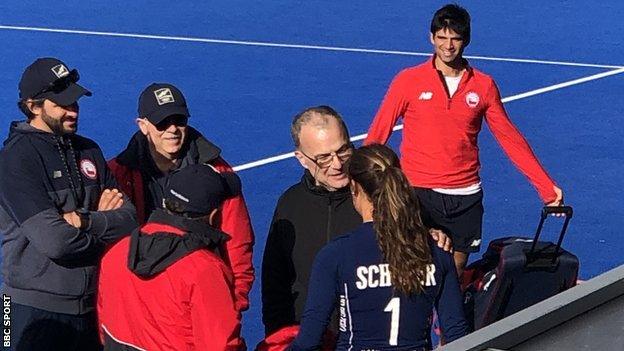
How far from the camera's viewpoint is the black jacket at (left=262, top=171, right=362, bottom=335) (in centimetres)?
528

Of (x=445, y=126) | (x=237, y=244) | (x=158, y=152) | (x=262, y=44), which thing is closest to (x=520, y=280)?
(x=445, y=126)

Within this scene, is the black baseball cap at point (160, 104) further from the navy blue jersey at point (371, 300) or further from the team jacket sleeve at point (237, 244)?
the navy blue jersey at point (371, 300)

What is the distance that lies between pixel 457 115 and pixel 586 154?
16.4 feet

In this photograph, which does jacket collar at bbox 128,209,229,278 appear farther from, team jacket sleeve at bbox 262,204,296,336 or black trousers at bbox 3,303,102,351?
black trousers at bbox 3,303,102,351

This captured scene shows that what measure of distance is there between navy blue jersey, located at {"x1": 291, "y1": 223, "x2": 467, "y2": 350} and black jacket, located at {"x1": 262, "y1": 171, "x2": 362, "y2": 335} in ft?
2.82

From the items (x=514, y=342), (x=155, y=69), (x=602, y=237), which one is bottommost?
(x=602, y=237)

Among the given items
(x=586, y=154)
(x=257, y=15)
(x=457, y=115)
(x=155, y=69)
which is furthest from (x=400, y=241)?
(x=257, y=15)

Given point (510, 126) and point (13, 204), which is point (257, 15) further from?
point (13, 204)

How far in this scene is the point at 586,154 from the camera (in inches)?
470

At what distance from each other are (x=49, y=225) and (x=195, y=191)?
2.67 ft

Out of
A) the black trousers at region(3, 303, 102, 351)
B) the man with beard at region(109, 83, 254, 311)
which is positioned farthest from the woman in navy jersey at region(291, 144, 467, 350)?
the black trousers at region(3, 303, 102, 351)

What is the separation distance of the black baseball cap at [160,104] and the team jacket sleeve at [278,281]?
80cm

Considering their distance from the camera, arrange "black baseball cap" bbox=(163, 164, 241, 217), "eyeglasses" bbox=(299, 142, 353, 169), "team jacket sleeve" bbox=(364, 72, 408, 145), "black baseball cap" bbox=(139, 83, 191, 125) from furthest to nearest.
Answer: "team jacket sleeve" bbox=(364, 72, 408, 145) < "black baseball cap" bbox=(139, 83, 191, 125) < "eyeglasses" bbox=(299, 142, 353, 169) < "black baseball cap" bbox=(163, 164, 241, 217)

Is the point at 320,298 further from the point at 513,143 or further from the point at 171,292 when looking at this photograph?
the point at 513,143
